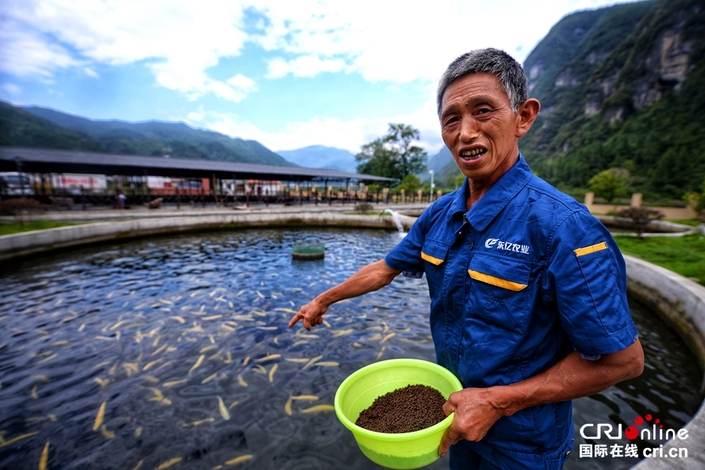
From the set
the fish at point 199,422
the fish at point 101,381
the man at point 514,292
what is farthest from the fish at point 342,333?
the man at point 514,292

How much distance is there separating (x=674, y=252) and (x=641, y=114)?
85473 millimetres

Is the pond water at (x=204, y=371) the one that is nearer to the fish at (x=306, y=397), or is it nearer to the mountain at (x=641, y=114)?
the fish at (x=306, y=397)

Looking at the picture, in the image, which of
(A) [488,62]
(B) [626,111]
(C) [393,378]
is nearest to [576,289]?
(A) [488,62]

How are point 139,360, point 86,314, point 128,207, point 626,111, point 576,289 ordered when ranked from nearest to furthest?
point 576,289
point 139,360
point 86,314
point 128,207
point 626,111

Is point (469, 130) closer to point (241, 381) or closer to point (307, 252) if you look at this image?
point (241, 381)

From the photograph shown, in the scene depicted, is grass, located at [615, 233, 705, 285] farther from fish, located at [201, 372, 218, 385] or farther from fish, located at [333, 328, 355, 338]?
fish, located at [201, 372, 218, 385]

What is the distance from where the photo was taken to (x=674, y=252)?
9.53m

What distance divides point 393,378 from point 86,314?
803cm

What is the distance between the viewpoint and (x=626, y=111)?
7294 cm

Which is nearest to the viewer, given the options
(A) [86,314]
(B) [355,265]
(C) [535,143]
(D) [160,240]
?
(A) [86,314]

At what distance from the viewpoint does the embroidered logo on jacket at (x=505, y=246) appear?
1.33m

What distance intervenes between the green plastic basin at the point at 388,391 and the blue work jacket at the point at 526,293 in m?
0.22

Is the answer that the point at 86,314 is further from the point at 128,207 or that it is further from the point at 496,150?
the point at 128,207

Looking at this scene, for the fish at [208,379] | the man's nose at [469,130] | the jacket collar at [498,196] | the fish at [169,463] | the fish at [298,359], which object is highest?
the man's nose at [469,130]
